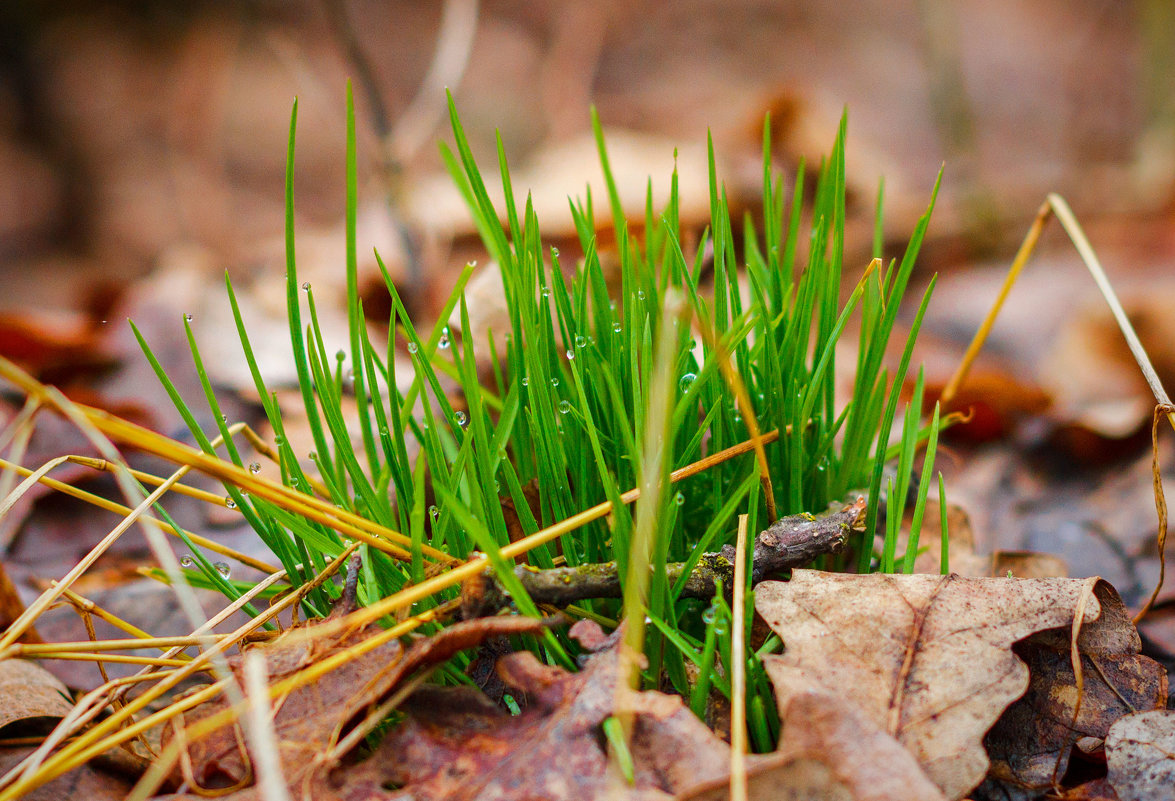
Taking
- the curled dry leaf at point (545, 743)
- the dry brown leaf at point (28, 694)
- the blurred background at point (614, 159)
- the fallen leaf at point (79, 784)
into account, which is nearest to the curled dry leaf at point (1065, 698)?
the curled dry leaf at point (545, 743)

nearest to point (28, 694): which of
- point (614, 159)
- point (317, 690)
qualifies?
point (317, 690)

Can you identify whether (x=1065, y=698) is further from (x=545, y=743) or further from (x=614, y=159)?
(x=614, y=159)

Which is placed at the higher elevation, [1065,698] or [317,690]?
[317,690]

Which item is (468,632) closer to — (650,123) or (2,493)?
(2,493)

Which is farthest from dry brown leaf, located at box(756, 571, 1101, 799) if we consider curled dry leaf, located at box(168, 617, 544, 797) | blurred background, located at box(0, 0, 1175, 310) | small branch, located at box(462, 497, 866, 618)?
blurred background, located at box(0, 0, 1175, 310)

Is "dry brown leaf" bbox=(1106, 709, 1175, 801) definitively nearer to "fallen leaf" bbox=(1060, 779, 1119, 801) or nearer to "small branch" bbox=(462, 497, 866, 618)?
"fallen leaf" bbox=(1060, 779, 1119, 801)

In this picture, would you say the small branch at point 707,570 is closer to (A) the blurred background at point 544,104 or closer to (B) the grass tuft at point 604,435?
(B) the grass tuft at point 604,435
